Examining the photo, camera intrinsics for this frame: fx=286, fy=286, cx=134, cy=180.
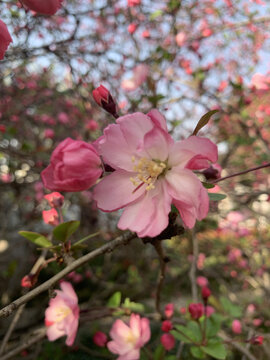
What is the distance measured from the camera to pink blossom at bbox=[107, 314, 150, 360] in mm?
1121

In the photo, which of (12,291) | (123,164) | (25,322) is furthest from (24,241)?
(123,164)

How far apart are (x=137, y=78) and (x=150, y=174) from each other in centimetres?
229

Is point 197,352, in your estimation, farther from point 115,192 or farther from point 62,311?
point 115,192

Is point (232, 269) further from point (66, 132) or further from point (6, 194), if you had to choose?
point (6, 194)

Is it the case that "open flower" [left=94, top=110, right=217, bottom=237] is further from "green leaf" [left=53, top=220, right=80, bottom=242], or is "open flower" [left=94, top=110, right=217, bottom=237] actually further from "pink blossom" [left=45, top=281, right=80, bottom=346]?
"pink blossom" [left=45, top=281, right=80, bottom=346]

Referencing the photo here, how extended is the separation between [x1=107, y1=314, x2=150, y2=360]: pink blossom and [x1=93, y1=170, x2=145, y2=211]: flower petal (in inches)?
28.5

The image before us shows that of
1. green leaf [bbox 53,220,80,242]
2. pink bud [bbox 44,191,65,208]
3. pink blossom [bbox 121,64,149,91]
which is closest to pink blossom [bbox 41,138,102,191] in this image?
green leaf [bbox 53,220,80,242]

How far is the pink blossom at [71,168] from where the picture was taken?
0.55m

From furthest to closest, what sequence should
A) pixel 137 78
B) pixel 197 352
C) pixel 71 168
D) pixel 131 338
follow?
pixel 137 78
pixel 131 338
pixel 197 352
pixel 71 168

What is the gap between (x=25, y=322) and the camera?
2465 millimetres

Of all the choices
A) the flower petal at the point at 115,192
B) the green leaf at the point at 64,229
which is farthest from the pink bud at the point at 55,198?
the flower petal at the point at 115,192

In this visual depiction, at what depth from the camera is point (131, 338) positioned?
3.85 feet

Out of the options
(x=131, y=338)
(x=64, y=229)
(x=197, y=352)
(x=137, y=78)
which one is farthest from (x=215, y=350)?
(x=137, y=78)

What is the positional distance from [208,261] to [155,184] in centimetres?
339
